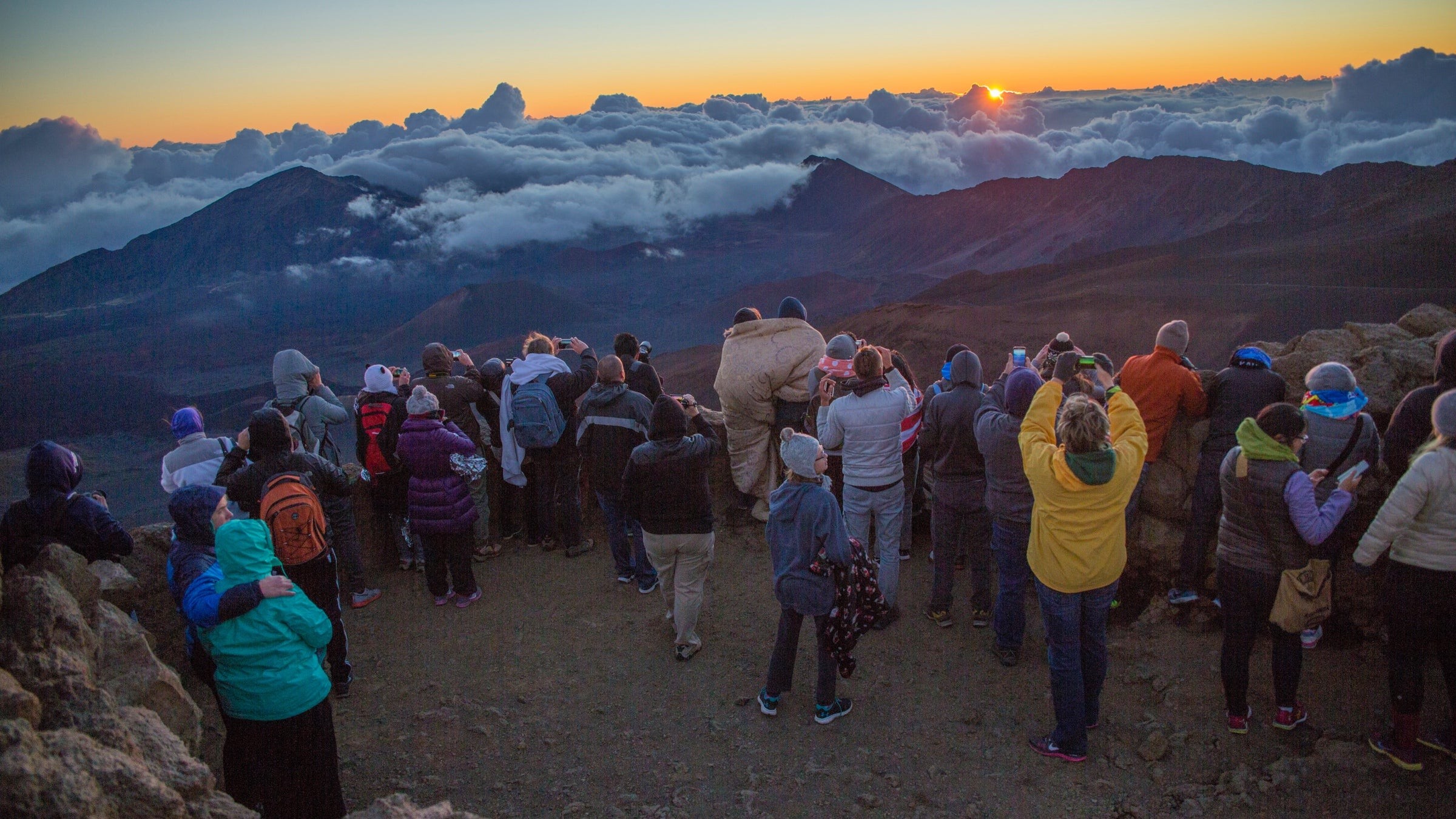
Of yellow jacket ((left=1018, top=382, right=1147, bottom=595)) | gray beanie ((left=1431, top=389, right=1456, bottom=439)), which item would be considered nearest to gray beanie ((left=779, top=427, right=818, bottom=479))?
yellow jacket ((left=1018, top=382, right=1147, bottom=595))

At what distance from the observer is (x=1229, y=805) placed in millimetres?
3652

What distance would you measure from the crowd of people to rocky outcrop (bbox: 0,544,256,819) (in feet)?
0.89

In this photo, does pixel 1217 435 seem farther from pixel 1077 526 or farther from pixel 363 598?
pixel 363 598

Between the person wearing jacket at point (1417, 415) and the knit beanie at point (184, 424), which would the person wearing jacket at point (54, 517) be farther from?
the person wearing jacket at point (1417, 415)

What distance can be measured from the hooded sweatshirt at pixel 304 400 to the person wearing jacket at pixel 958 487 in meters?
4.33

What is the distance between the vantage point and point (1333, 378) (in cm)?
408

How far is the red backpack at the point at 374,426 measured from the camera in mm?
5902

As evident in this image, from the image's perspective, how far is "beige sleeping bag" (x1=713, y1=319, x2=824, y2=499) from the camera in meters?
6.48

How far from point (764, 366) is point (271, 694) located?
4194mm

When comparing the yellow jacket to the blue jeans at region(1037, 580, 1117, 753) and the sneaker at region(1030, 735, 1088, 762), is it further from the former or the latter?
the sneaker at region(1030, 735, 1088, 762)

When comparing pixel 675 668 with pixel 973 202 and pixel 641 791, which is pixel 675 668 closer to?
pixel 641 791

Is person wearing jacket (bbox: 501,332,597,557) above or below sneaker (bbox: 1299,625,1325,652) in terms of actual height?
above

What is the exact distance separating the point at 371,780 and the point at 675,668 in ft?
6.17

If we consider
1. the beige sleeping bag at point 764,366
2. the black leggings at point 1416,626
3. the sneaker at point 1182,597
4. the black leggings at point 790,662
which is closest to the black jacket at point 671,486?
the black leggings at point 790,662
